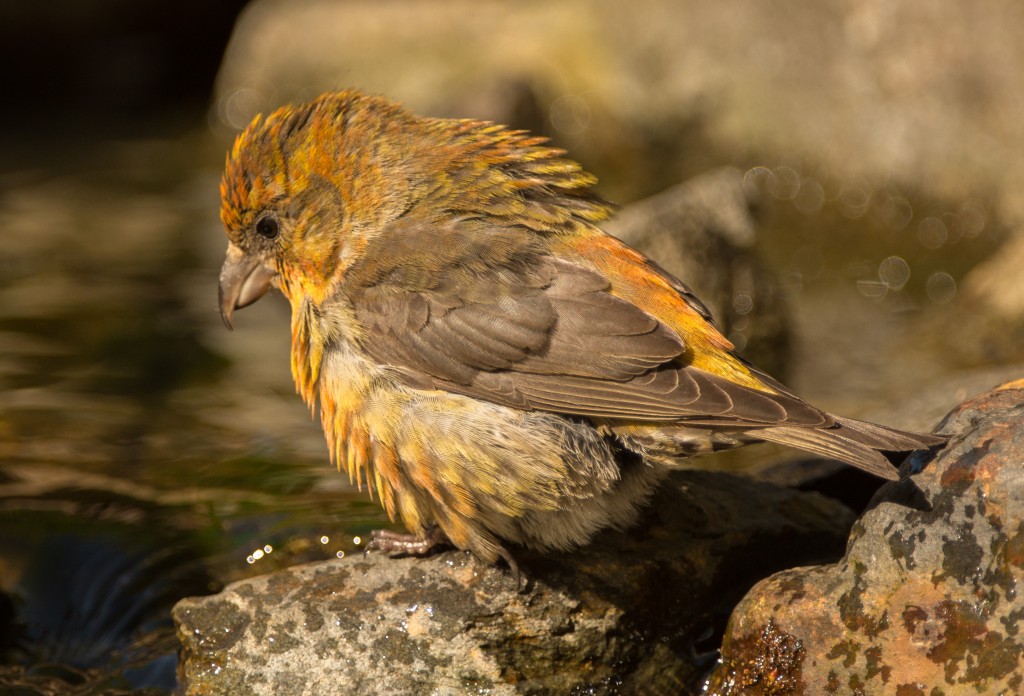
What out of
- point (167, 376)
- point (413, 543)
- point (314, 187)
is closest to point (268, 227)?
point (314, 187)

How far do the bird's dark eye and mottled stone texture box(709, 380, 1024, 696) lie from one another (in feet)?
7.70

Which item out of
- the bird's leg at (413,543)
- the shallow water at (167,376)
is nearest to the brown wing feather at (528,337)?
the bird's leg at (413,543)

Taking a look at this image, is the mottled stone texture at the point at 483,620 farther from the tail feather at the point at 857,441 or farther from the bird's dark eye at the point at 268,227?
the bird's dark eye at the point at 268,227

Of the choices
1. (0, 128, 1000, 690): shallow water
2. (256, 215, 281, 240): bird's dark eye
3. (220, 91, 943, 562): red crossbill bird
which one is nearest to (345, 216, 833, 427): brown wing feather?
(220, 91, 943, 562): red crossbill bird

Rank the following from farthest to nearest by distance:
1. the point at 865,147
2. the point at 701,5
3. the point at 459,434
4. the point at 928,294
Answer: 1. the point at 701,5
2. the point at 865,147
3. the point at 928,294
4. the point at 459,434

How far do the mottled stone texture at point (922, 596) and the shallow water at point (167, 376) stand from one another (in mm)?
2064

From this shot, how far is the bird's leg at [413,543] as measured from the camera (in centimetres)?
450

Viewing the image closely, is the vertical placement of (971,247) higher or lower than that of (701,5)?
lower

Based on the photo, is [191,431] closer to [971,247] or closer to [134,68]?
[971,247]

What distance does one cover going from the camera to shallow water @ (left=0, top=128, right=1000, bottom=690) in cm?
Answer: 534

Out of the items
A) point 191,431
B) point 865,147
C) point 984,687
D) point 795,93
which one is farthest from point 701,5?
point 984,687

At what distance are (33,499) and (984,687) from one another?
4343mm

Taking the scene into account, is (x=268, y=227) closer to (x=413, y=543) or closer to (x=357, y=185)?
(x=357, y=185)

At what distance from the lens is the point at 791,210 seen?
31.2 feet
